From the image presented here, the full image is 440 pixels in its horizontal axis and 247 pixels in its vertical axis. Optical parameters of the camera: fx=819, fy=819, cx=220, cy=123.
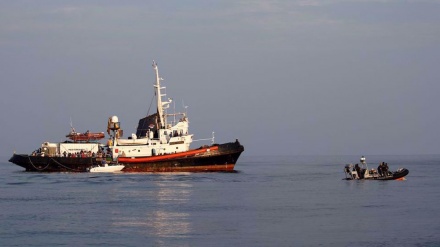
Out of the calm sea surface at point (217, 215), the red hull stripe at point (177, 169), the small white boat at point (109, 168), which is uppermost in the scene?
→ the small white boat at point (109, 168)

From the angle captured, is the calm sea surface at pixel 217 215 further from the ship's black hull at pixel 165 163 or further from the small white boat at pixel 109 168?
the small white boat at pixel 109 168

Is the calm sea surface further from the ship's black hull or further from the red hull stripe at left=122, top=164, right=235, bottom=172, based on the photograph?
the red hull stripe at left=122, top=164, right=235, bottom=172

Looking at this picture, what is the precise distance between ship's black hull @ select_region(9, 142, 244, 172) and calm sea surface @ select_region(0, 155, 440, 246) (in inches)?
538

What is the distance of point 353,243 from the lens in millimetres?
36781

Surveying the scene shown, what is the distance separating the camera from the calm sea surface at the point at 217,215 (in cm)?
3853

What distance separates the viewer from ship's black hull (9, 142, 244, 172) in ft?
313

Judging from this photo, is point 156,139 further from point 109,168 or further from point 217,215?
point 217,215

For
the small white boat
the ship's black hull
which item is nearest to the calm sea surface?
the ship's black hull

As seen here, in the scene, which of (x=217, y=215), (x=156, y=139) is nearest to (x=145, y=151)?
(x=156, y=139)

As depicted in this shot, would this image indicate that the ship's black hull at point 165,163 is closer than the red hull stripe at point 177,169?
Yes

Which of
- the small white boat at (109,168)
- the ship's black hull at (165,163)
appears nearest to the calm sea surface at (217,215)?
the ship's black hull at (165,163)

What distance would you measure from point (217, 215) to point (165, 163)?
151 feet

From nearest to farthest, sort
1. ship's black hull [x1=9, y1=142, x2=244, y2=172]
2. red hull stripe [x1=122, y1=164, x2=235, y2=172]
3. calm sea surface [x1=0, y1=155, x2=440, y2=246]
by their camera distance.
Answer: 1. calm sea surface [x1=0, y1=155, x2=440, y2=246]
2. ship's black hull [x1=9, y1=142, x2=244, y2=172]
3. red hull stripe [x1=122, y1=164, x2=235, y2=172]

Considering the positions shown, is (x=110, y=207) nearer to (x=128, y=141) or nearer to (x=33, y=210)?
(x=33, y=210)
